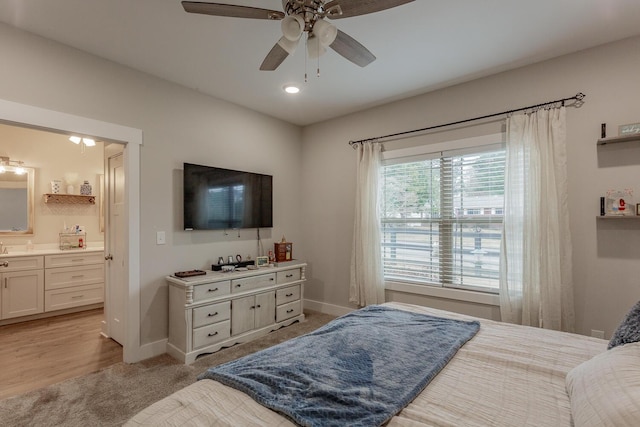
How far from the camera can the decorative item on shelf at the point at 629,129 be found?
2369 mm

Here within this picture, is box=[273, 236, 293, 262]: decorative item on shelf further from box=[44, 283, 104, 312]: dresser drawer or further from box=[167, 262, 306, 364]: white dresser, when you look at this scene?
box=[44, 283, 104, 312]: dresser drawer

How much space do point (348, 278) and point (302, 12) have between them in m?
3.27

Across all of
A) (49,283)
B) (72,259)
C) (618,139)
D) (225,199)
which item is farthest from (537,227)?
(49,283)

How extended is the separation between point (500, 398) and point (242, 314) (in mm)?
2670

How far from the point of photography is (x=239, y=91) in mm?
3494

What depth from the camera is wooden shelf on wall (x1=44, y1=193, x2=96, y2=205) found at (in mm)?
4772

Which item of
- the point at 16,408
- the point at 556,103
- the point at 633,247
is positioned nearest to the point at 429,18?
the point at 556,103

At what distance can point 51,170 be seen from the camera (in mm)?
4832

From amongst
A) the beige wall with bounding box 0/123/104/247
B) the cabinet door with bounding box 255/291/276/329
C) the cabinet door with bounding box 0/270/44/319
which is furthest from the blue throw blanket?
the beige wall with bounding box 0/123/104/247

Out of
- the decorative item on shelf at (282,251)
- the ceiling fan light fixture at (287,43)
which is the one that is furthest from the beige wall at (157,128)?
the ceiling fan light fixture at (287,43)

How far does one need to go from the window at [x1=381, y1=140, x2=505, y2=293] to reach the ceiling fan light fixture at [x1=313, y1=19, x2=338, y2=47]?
2.18 metres

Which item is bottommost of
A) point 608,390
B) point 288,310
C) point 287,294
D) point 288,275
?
point 288,310

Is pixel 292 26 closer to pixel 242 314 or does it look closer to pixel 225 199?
pixel 225 199

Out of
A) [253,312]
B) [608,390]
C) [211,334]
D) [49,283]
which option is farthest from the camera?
[49,283]
